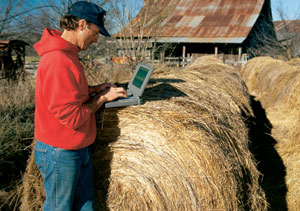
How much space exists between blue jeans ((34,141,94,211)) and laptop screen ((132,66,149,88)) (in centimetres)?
69

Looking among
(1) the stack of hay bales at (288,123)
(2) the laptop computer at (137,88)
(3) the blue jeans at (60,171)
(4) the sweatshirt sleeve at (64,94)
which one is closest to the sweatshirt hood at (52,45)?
(4) the sweatshirt sleeve at (64,94)

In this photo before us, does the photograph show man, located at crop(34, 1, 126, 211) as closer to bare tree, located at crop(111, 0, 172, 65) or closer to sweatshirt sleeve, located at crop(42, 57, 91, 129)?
sweatshirt sleeve, located at crop(42, 57, 91, 129)

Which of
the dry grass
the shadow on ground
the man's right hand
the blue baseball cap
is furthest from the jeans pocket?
the shadow on ground

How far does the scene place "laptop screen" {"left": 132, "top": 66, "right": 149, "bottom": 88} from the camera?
7.29 feet

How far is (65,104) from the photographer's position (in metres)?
1.77

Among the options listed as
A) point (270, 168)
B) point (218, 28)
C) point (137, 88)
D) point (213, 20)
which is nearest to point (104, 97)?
point (137, 88)

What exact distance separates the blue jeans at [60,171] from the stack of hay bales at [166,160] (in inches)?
16.2

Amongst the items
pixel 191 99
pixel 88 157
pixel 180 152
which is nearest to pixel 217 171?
pixel 180 152

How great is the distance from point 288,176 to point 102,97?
164 inches

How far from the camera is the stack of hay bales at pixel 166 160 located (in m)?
2.34

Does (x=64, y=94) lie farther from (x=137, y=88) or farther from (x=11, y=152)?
(x=11, y=152)

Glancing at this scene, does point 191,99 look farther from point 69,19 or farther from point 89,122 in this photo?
point 69,19

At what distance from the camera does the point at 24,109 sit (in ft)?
19.7

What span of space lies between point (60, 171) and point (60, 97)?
2.00 feet
